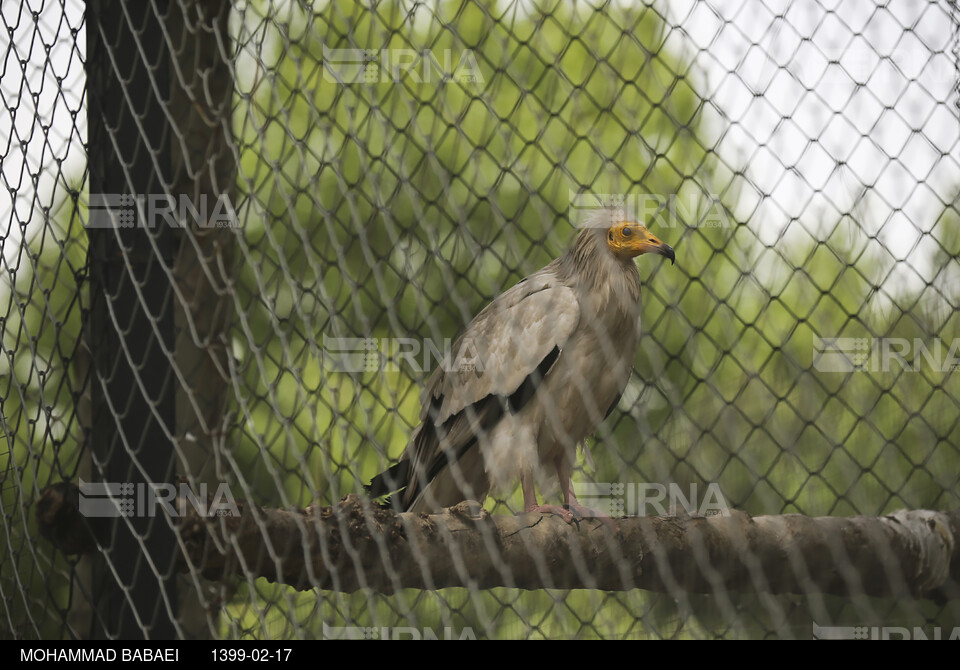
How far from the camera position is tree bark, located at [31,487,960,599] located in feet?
5.43

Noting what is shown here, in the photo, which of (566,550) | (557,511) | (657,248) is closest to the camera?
(566,550)

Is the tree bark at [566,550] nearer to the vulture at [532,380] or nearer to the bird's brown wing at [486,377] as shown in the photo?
the vulture at [532,380]

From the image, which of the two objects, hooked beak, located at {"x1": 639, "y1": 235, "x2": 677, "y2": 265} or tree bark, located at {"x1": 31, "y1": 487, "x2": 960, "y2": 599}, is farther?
hooked beak, located at {"x1": 639, "y1": 235, "x2": 677, "y2": 265}

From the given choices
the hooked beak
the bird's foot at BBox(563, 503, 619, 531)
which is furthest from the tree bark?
the hooked beak

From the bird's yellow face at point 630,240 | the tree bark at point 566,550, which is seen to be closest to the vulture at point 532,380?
the bird's yellow face at point 630,240

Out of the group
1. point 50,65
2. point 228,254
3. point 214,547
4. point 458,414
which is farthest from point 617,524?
point 50,65

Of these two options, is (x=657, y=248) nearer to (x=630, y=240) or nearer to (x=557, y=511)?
(x=630, y=240)

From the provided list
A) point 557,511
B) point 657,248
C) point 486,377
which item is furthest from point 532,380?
point 657,248

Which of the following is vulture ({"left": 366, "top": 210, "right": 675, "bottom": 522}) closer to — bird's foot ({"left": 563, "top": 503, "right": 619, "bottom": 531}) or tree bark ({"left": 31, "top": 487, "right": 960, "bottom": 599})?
bird's foot ({"left": 563, "top": 503, "right": 619, "bottom": 531})

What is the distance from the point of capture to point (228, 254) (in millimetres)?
2430

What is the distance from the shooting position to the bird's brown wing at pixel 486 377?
2.44 metres

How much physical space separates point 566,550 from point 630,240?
1.11 meters

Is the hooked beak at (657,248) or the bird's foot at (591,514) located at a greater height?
the hooked beak at (657,248)

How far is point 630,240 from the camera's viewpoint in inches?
107
